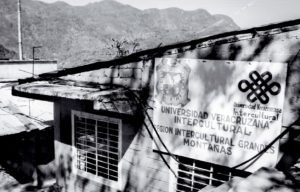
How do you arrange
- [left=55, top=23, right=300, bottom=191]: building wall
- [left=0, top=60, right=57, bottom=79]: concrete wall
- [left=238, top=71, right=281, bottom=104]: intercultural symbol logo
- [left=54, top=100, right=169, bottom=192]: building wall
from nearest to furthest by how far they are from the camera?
[left=55, top=23, right=300, bottom=191]: building wall
[left=238, top=71, right=281, bottom=104]: intercultural symbol logo
[left=54, top=100, right=169, bottom=192]: building wall
[left=0, top=60, right=57, bottom=79]: concrete wall

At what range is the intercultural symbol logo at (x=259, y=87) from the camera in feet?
16.3

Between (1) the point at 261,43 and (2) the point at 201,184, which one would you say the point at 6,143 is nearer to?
(2) the point at 201,184

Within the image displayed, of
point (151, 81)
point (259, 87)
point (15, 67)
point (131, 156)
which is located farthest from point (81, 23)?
point (259, 87)

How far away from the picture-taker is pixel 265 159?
514 cm

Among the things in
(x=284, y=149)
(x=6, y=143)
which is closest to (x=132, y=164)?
(x=284, y=149)

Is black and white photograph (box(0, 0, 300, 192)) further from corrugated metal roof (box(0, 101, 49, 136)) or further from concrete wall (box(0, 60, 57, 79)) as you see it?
concrete wall (box(0, 60, 57, 79))

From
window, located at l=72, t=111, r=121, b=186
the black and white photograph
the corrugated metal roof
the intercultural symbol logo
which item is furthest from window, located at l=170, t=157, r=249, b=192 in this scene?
the corrugated metal roof

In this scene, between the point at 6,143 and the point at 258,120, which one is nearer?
the point at 258,120

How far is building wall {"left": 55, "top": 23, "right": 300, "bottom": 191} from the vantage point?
486 centimetres

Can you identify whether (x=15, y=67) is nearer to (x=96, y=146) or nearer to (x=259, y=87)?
(x=96, y=146)

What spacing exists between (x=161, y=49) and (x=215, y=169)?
114 inches

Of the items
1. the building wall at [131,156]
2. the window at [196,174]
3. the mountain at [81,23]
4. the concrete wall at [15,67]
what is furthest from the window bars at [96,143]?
the mountain at [81,23]

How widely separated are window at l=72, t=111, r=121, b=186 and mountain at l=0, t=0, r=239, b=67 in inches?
1382

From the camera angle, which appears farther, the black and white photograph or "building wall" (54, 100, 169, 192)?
"building wall" (54, 100, 169, 192)
